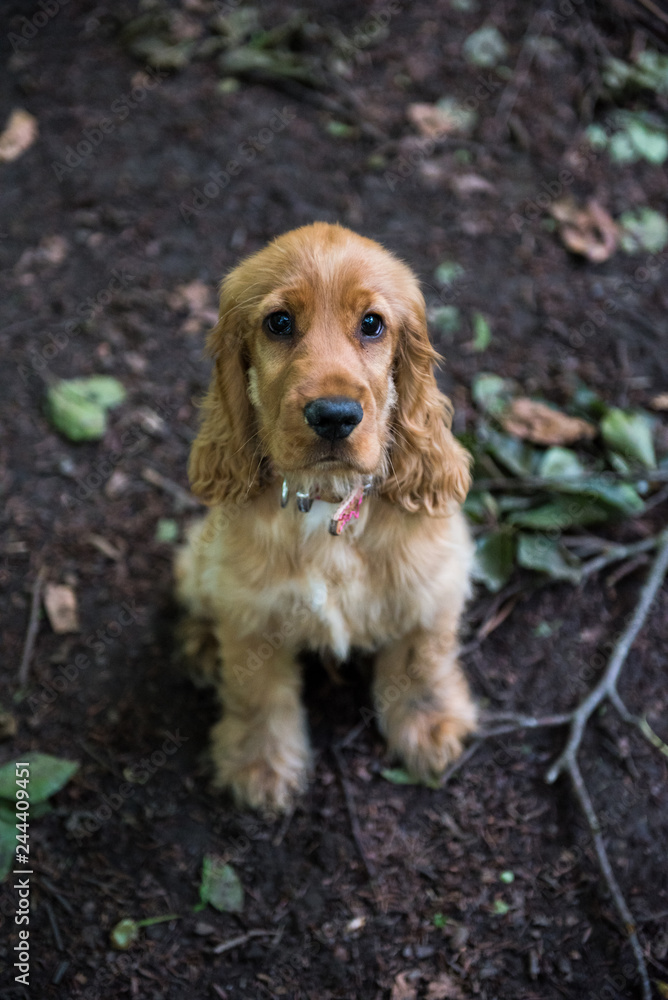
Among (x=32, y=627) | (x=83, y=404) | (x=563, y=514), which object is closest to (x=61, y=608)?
(x=32, y=627)

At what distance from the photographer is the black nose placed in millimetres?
2145

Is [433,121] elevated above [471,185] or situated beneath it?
elevated above

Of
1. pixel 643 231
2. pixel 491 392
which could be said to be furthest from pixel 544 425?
pixel 643 231

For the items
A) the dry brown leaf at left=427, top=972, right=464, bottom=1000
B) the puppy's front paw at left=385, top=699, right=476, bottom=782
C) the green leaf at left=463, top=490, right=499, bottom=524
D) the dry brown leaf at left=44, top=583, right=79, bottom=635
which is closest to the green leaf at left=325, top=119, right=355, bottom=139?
the green leaf at left=463, top=490, right=499, bottom=524

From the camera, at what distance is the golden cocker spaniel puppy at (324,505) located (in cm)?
235

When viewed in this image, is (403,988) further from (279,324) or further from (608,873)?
(279,324)

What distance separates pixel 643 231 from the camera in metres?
4.86

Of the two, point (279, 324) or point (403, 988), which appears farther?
point (403, 988)

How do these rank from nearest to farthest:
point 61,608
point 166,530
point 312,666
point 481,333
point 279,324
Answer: point 279,324, point 312,666, point 61,608, point 166,530, point 481,333

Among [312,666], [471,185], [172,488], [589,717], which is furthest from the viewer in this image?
[471,185]

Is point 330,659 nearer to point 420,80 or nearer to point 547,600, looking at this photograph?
point 547,600

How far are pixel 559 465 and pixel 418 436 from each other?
4.87 feet

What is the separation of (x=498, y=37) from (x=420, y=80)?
2.24 ft

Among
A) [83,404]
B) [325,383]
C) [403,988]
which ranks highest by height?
[325,383]
